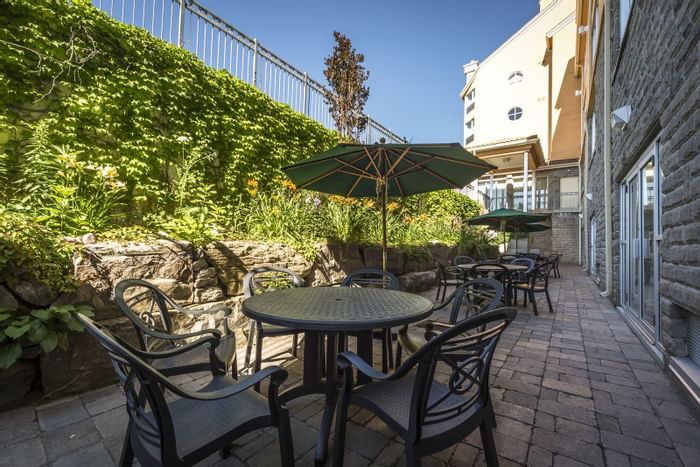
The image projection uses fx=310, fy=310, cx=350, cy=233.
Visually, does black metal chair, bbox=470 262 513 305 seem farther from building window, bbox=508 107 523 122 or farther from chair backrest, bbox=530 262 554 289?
building window, bbox=508 107 523 122

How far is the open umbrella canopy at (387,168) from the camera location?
269 centimetres

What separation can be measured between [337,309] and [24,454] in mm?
1780

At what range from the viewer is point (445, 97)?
24.7m

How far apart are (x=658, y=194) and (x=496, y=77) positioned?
19.2 meters

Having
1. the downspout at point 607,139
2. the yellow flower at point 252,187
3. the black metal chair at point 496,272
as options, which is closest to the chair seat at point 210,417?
the yellow flower at point 252,187

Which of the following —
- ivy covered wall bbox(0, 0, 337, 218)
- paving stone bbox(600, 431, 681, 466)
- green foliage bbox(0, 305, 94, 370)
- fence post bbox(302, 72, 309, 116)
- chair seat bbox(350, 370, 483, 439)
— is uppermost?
fence post bbox(302, 72, 309, 116)

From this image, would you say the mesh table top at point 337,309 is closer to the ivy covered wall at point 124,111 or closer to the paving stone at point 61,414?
the paving stone at point 61,414

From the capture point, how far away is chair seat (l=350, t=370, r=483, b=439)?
124 cm

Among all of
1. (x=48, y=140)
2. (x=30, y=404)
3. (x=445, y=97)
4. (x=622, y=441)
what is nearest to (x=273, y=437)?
(x=30, y=404)

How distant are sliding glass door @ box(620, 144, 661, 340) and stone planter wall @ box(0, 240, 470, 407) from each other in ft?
11.7

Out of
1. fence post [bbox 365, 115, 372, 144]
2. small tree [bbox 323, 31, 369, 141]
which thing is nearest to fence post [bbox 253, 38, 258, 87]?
small tree [bbox 323, 31, 369, 141]

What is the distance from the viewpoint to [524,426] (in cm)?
185

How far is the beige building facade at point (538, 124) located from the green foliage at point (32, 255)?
503 inches

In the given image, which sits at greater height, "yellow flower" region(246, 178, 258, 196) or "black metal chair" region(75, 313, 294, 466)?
"yellow flower" region(246, 178, 258, 196)
